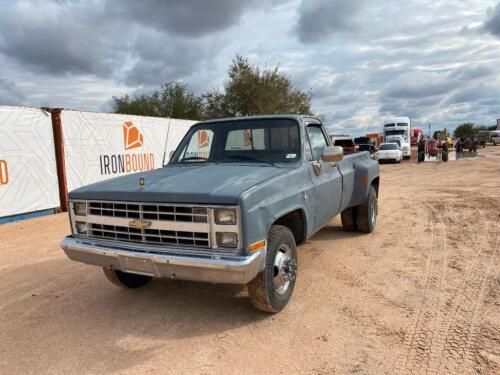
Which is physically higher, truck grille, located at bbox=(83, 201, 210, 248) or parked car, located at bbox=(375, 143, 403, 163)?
truck grille, located at bbox=(83, 201, 210, 248)

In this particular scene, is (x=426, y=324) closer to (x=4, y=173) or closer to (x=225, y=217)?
(x=225, y=217)

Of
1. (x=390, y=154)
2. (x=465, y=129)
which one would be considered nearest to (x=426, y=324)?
(x=390, y=154)

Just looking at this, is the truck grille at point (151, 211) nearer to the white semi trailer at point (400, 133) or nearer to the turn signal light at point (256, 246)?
the turn signal light at point (256, 246)

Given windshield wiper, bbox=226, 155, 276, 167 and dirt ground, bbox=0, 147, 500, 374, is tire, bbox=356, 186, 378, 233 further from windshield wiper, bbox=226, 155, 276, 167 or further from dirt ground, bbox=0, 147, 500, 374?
windshield wiper, bbox=226, 155, 276, 167

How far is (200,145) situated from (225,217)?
2.07 m

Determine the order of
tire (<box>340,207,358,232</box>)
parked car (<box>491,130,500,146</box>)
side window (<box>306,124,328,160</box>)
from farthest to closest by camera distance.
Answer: parked car (<box>491,130,500,146</box>) < tire (<box>340,207,358,232</box>) < side window (<box>306,124,328,160</box>)

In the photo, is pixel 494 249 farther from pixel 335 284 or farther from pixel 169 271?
pixel 169 271

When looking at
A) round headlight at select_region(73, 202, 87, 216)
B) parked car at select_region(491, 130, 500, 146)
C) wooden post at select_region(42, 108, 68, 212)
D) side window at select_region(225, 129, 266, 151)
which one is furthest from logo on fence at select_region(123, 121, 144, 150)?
parked car at select_region(491, 130, 500, 146)

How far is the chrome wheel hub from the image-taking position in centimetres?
365

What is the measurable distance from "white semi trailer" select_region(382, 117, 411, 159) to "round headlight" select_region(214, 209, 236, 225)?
30.0 metres

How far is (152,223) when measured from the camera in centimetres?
336

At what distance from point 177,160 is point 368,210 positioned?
3311 millimetres

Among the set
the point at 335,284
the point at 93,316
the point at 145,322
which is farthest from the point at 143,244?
the point at 335,284

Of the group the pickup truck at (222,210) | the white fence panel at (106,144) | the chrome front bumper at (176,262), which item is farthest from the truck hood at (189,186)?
the white fence panel at (106,144)
